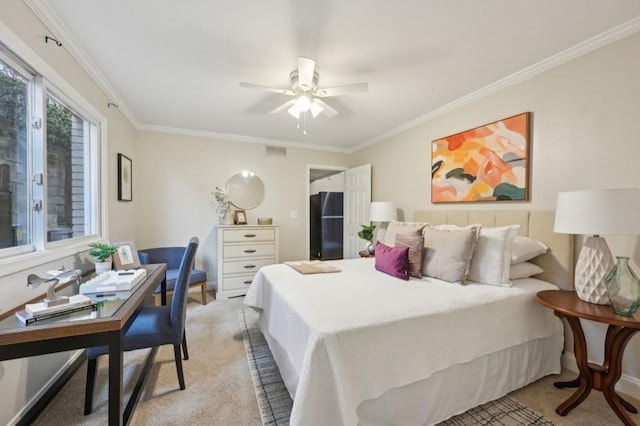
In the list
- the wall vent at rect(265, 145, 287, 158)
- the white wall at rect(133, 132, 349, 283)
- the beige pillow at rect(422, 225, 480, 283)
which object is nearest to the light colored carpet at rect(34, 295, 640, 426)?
the beige pillow at rect(422, 225, 480, 283)

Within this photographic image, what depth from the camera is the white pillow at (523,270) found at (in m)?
2.02

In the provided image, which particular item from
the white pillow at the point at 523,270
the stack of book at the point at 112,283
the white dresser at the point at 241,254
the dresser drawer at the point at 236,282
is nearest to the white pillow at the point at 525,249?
the white pillow at the point at 523,270

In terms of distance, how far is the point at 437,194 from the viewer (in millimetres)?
3035

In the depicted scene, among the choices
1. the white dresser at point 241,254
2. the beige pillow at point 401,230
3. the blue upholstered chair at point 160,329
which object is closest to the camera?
the blue upholstered chair at point 160,329

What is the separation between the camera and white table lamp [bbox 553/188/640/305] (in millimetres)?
1412

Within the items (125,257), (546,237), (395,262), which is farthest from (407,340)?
(125,257)

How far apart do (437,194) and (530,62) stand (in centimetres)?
141

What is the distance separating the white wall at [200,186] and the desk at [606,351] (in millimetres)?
3600

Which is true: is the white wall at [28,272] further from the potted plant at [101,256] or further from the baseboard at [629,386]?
the baseboard at [629,386]

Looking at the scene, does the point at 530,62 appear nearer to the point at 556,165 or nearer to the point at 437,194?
the point at 556,165

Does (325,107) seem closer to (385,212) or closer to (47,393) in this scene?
(385,212)

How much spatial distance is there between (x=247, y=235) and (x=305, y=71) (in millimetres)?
2466

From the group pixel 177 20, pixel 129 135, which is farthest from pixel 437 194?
pixel 129 135

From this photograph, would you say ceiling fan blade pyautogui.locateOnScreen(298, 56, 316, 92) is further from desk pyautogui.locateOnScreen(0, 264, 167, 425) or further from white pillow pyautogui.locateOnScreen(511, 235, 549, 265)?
white pillow pyautogui.locateOnScreen(511, 235, 549, 265)
